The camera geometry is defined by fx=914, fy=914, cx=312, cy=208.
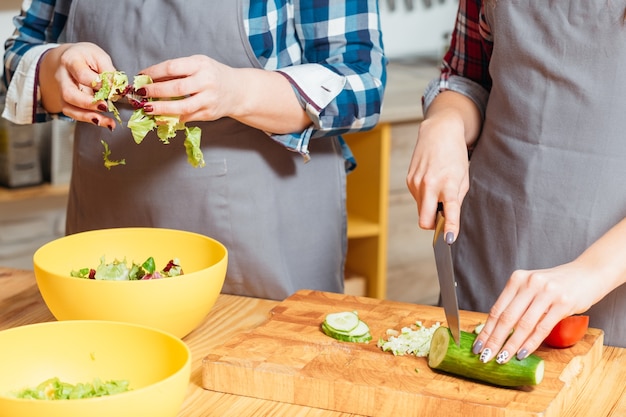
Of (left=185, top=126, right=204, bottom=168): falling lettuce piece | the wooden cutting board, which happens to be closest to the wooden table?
the wooden cutting board

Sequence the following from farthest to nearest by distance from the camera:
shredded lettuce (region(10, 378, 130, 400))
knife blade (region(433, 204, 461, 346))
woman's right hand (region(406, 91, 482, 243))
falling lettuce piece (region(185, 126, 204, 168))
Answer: falling lettuce piece (region(185, 126, 204, 168)), woman's right hand (region(406, 91, 482, 243)), knife blade (region(433, 204, 461, 346)), shredded lettuce (region(10, 378, 130, 400))

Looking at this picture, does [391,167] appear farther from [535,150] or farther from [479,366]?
[479,366]

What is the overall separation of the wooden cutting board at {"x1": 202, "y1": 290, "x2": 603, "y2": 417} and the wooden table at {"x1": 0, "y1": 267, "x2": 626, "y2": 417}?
2 cm

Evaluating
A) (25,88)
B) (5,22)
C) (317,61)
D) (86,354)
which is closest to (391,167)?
(5,22)

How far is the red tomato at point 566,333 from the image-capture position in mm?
1255

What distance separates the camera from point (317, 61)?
1.71 m

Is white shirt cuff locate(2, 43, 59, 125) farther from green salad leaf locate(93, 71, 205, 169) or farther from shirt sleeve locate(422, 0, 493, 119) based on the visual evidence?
shirt sleeve locate(422, 0, 493, 119)

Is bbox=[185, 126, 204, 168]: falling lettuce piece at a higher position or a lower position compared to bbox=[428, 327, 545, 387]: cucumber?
higher

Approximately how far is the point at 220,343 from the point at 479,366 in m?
0.41

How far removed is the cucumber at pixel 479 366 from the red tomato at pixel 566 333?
0.11 metres

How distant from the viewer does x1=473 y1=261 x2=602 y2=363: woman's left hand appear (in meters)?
1.18

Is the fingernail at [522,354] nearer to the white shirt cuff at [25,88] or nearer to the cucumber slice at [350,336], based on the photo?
the cucumber slice at [350,336]

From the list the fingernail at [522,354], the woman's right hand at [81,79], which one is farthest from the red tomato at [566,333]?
the woman's right hand at [81,79]

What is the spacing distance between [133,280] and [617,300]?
2.48 feet
